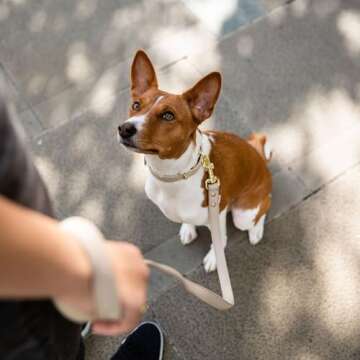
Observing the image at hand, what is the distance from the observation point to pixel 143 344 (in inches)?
111

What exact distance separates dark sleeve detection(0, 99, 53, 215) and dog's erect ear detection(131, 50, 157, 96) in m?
1.27

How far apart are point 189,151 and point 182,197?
0.99 ft

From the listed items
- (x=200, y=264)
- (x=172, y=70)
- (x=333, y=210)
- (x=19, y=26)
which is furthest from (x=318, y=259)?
(x=19, y=26)

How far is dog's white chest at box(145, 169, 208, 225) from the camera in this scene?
256 centimetres

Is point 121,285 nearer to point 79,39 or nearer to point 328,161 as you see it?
point 328,161

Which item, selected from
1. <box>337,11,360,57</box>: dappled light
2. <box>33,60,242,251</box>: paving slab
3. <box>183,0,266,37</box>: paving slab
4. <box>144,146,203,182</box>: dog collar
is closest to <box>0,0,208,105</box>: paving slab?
<box>183,0,266,37</box>: paving slab

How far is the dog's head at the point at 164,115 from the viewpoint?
2.29 meters

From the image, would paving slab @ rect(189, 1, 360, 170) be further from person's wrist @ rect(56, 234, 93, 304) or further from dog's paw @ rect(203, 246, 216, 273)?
person's wrist @ rect(56, 234, 93, 304)

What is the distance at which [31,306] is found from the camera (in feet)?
4.42

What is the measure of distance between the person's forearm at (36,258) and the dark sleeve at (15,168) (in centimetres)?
15

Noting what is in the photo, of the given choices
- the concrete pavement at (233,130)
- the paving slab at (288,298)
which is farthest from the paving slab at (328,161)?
the paving slab at (288,298)

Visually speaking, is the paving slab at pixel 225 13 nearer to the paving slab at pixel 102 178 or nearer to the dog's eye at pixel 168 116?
the paving slab at pixel 102 178

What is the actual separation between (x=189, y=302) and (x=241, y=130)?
1.42m

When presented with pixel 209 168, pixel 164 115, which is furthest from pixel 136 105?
pixel 209 168
